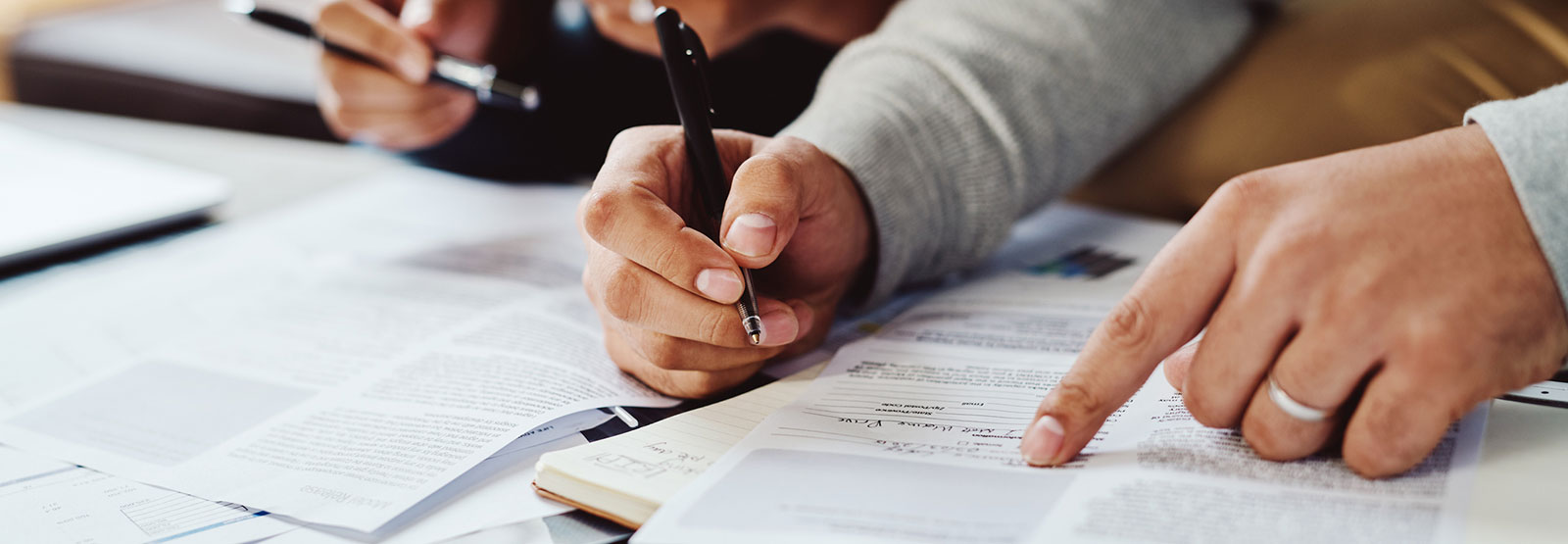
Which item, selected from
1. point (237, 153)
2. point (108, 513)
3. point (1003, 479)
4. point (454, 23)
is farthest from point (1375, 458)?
point (237, 153)

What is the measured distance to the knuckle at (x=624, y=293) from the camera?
50 centimetres

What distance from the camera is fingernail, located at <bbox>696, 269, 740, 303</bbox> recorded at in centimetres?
48

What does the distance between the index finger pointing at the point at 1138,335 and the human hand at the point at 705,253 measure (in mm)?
157

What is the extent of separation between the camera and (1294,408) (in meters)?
0.38

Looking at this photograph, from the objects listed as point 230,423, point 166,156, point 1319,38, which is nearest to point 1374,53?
point 1319,38

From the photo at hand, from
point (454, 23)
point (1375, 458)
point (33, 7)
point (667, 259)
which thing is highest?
point (33, 7)

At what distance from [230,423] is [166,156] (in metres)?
0.69

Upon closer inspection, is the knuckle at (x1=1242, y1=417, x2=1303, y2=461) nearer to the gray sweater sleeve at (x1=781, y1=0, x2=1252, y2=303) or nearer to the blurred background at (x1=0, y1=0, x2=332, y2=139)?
the gray sweater sleeve at (x1=781, y1=0, x2=1252, y2=303)

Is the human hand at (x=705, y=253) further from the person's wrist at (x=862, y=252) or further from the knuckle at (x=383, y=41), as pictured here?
the knuckle at (x=383, y=41)

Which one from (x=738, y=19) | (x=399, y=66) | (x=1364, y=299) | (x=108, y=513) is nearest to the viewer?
(x=1364, y=299)

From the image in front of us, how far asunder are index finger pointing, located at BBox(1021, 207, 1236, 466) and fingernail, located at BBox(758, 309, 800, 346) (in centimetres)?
15

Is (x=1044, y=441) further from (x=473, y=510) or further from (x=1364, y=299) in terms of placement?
(x=473, y=510)

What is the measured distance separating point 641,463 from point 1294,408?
0.27 m

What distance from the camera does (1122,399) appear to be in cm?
42
